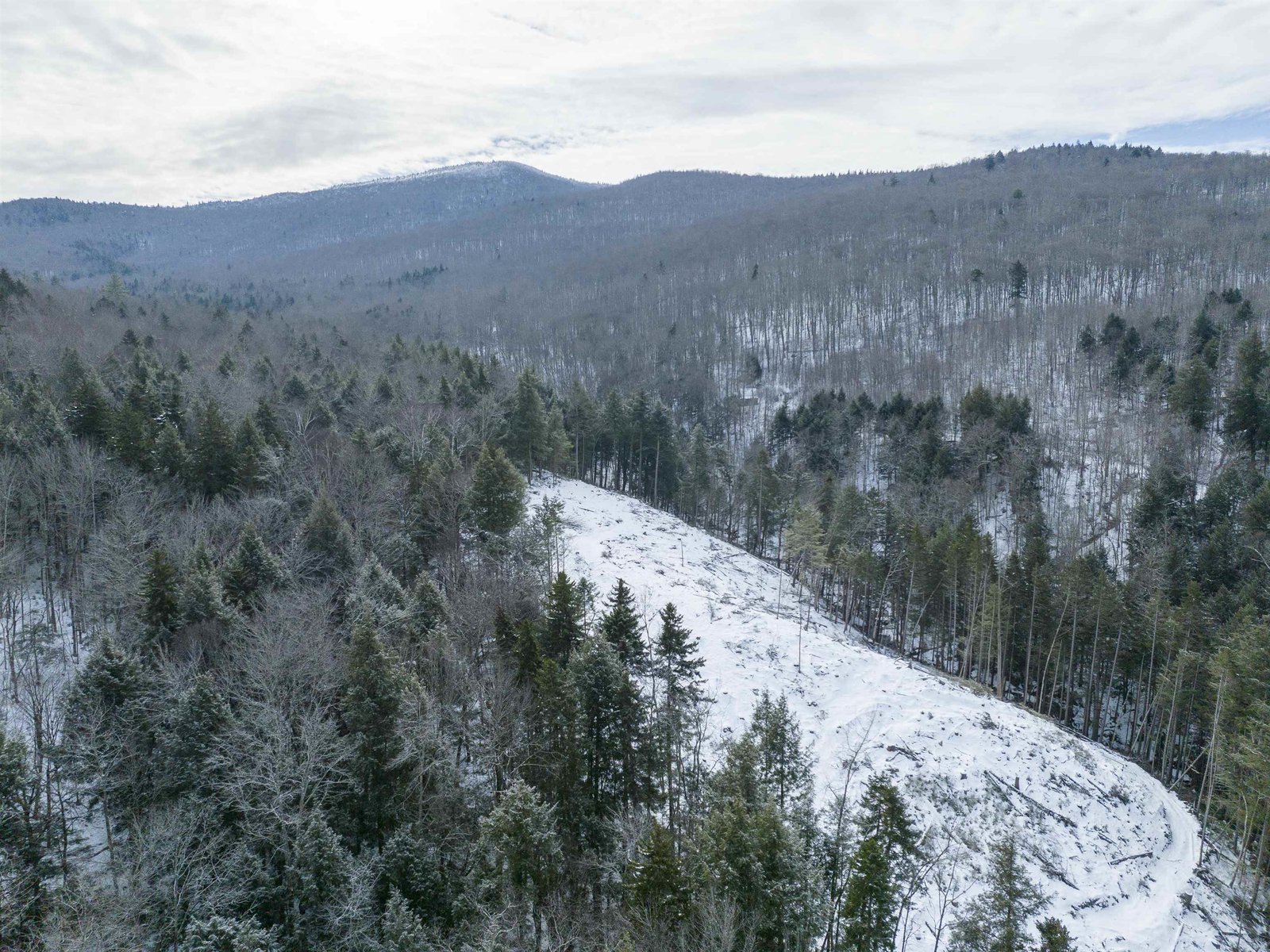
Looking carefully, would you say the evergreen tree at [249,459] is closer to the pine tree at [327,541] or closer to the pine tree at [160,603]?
the pine tree at [327,541]

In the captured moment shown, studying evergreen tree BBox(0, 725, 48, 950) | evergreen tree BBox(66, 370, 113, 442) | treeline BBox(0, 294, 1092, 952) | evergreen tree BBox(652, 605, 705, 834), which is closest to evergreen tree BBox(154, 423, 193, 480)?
treeline BBox(0, 294, 1092, 952)

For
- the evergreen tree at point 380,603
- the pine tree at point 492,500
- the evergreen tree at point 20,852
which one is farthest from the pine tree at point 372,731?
the pine tree at point 492,500

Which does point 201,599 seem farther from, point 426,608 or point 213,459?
point 213,459

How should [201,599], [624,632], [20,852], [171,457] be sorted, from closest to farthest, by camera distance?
1. [20,852]
2. [201,599]
3. [624,632]
4. [171,457]

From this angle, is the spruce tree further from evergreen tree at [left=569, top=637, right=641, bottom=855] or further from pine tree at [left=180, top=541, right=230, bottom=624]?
pine tree at [left=180, top=541, right=230, bottom=624]

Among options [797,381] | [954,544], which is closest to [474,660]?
[954,544]

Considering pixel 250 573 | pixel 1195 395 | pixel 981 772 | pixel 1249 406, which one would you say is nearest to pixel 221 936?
pixel 250 573
